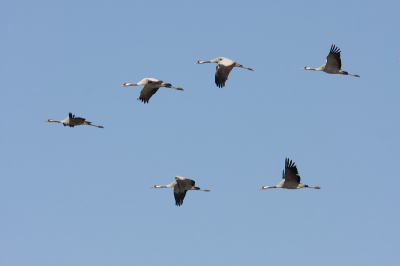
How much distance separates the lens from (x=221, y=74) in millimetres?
26266

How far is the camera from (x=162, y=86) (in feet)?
94.0

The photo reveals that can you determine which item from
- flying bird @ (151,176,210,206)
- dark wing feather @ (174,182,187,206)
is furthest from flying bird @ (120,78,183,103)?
dark wing feather @ (174,182,187,206)

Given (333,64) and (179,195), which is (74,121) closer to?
(179,195)

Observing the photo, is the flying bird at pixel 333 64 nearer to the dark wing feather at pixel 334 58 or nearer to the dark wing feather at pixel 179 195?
the dark wing feather at pixel 334 58

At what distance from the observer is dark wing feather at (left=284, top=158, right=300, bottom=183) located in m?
25.8

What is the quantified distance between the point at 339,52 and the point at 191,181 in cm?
859

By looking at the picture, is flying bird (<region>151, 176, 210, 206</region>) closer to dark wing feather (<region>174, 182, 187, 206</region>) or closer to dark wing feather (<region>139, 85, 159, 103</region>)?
dark wing feather (<region>174, 182, 187, 206</region>)

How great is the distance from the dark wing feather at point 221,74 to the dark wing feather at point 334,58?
4773mm

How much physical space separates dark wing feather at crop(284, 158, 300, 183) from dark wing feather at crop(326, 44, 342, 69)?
19.1ft

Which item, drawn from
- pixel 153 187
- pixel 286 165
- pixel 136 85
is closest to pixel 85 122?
pixel 136 85

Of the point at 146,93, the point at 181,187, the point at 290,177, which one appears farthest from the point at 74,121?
the point at 290,177

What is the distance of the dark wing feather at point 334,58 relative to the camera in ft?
93.5

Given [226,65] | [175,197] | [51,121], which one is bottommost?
[175,197]

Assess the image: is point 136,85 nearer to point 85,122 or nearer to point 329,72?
point 85,122
